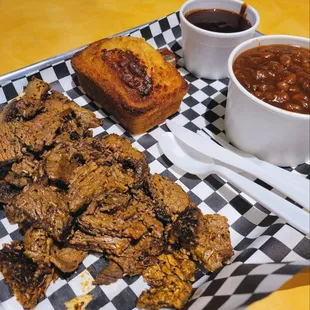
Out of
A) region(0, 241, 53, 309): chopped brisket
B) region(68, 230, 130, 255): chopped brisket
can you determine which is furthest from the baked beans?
region(0, 241, 53, 309): chopped brisket

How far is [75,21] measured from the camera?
123 inches

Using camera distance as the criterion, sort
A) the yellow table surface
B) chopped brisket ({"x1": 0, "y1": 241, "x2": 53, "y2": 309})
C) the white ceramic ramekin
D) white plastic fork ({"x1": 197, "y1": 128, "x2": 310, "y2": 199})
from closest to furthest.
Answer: chopped brisket ({"x1": 0, "y1": 241, "x2": 53, "y2": 309}) → white plastic fork ({"x1": 197, "y1": 128, "x2": 310, "y2": 199}) → the white ceramic ramekin → the yellow table surface

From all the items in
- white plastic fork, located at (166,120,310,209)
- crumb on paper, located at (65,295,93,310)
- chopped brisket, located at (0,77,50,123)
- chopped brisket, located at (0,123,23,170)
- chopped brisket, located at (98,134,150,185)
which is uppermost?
chopped brisket, located at (0,77,50,123)

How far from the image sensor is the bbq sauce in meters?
2.37

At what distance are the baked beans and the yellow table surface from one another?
129cm

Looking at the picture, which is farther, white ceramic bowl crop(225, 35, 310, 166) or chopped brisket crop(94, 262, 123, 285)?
white ceramic bowl crop(225, 35, 310, 166)

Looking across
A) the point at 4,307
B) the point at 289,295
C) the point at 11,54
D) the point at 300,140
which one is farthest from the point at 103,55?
the point at 289,295

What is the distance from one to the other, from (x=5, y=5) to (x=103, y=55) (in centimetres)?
171

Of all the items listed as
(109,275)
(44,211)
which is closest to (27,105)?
(44,211)

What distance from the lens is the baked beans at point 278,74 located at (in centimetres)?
173

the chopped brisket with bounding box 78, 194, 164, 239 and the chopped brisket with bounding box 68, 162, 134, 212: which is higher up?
the chopped brisket with bounding box 68, 162, 134, 212

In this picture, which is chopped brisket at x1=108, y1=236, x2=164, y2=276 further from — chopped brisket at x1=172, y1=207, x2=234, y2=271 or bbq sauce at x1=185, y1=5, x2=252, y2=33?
bbq sauce at x1=185, y1=5, x2=252, y2=33

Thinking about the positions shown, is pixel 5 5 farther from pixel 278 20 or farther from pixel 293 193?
pixel 293 193

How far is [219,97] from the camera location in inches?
94.4
